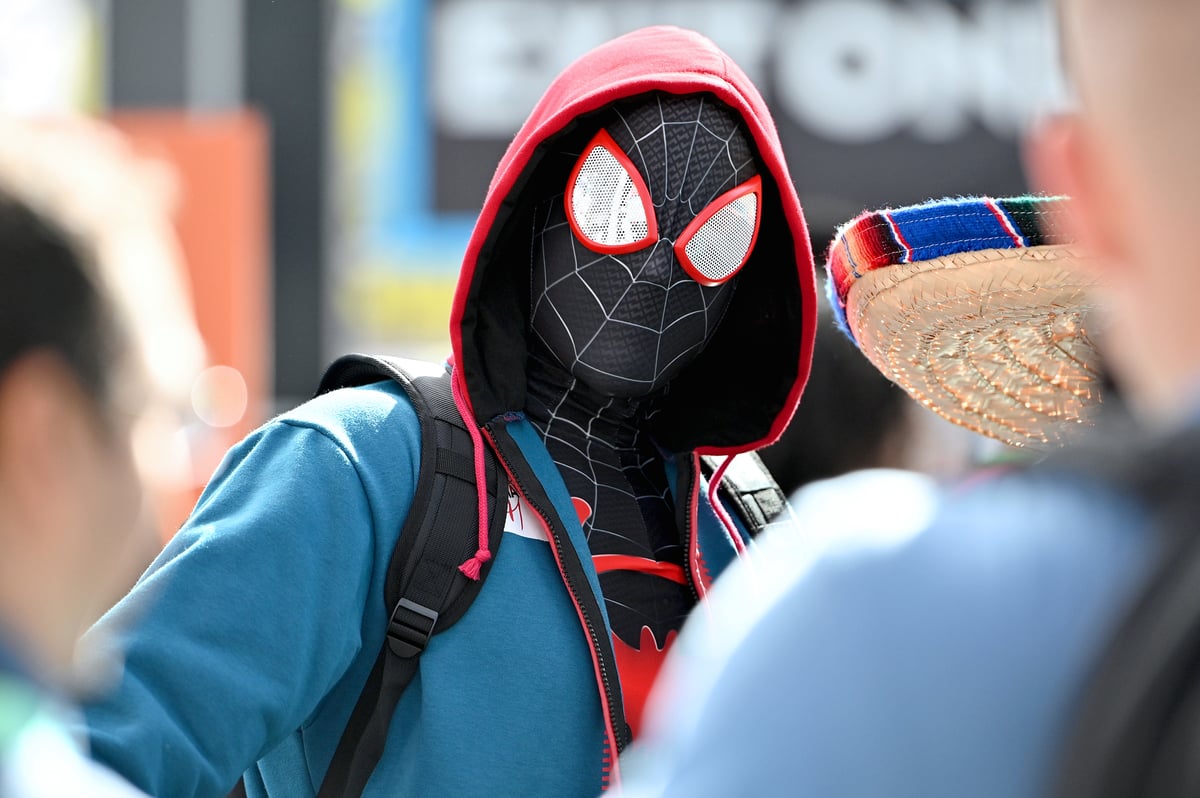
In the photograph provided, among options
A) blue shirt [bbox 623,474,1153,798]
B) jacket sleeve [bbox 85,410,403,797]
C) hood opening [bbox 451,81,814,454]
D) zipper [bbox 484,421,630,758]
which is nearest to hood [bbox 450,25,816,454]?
hood opening [bbox 451,81,814,454]

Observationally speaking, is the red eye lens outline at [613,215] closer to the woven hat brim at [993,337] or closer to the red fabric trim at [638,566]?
the woven hat brim at [993,337]

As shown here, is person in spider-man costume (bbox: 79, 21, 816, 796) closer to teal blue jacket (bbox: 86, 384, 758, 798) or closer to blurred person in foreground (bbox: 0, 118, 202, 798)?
teal blue jacket (bbox: 86, 384, 758, 798)

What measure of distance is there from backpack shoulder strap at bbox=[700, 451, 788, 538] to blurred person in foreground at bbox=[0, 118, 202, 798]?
1465 millimetres

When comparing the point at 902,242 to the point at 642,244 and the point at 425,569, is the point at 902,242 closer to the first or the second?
the point at 642,244

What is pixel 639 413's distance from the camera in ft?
7.43

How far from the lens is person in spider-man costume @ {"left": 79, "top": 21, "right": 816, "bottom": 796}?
1.66 metres

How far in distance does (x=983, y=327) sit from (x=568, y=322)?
0.62 meters

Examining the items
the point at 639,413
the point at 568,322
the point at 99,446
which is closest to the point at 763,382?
the point at 639,413

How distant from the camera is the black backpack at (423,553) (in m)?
1.78

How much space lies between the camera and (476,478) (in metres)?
1.95

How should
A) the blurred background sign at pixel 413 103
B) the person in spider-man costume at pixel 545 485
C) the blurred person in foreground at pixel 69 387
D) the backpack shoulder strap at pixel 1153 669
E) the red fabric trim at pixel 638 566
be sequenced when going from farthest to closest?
the blurred background sign at pixel 413 103
the red fabric trim at pixel 638 566
the person in spider-man costume at pixel 545 485
the blurred person in foreground at pixel 69 387
the backpack shoulder strap at pixel 1153 669

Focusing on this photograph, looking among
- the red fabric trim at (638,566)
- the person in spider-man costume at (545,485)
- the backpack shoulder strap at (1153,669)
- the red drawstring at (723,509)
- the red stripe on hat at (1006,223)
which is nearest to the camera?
the backpack shoulder strap at (1153,669)

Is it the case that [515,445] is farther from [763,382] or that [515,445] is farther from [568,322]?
[763,382]

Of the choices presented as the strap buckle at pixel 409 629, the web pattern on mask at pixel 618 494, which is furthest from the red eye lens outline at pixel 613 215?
the strap buckle at pixel 409 629
